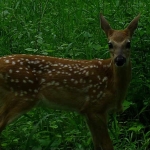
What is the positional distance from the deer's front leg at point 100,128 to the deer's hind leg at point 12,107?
23.9 inches

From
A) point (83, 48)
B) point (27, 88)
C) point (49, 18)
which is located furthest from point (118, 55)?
point (49, 18)

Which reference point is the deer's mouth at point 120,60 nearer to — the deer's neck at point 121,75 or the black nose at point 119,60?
the black nose at point 119,60

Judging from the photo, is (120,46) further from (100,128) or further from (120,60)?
(100,128)

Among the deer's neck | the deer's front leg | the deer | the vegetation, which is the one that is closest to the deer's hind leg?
the deer

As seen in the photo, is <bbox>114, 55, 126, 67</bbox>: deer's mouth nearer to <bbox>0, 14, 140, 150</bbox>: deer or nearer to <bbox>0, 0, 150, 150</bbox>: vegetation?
<bbox>0, 14, 140, 150</bbox>: deer

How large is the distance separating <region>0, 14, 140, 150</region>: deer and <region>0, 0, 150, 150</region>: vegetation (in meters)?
0.35

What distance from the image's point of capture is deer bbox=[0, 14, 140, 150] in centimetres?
728

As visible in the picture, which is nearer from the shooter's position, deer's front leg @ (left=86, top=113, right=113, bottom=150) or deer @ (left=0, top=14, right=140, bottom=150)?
deer @ (left=0, top=14, right=140, bottom=150)

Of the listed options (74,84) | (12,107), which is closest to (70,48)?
(74,84)

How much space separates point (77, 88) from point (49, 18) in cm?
314

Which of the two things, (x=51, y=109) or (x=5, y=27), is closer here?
(x=51, y=109)

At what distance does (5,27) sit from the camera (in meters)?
9.95

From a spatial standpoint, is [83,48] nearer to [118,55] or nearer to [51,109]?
[51,109]

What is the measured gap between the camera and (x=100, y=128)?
24.3 feet
